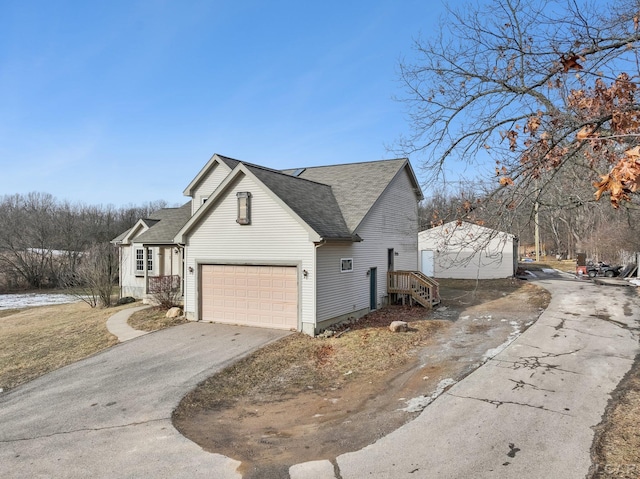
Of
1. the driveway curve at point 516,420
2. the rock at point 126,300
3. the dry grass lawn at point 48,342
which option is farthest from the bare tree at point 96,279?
the driveway curve at point 516,420

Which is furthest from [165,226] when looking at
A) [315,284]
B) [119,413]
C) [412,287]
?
[119,413]

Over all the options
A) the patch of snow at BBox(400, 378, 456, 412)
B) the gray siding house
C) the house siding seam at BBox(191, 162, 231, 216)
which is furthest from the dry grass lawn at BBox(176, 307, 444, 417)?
the house siding seam at BBox(191, 162, 231, 216)

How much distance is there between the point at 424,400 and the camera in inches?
291

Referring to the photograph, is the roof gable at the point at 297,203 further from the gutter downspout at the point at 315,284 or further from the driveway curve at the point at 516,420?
the driveway curve at the point at 516,420

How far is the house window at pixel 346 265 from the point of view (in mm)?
14215

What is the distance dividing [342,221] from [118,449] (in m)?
10.5

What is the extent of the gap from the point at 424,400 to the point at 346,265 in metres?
7.46

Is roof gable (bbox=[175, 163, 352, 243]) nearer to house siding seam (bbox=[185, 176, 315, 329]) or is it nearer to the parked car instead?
house siding seam (bbox=[185, 176, 315, 329])

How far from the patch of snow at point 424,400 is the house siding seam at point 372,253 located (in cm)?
413

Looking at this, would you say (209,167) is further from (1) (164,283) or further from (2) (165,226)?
(1) (164,283)

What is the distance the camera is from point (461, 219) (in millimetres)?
6180

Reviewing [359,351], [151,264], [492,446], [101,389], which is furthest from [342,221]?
[151,264]

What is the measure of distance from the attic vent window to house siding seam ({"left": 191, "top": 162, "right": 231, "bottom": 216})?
14.8 feet

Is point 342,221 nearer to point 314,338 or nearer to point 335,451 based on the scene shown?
point 314,338
